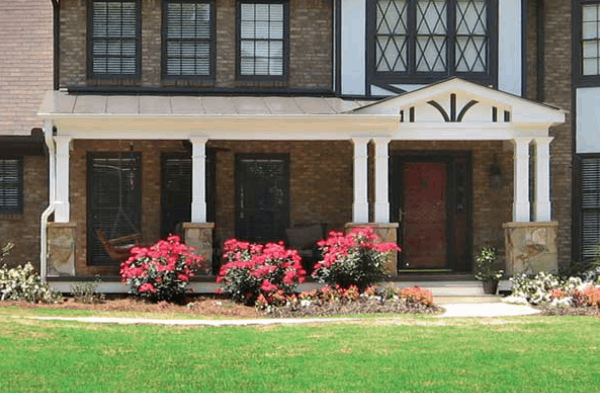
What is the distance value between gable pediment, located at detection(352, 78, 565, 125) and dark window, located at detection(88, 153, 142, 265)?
449 cm

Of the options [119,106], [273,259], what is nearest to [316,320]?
[273,259]

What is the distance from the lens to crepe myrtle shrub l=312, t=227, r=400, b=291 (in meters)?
16.7

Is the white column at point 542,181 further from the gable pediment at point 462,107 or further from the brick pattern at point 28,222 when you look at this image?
the brick pattern at point 28,222

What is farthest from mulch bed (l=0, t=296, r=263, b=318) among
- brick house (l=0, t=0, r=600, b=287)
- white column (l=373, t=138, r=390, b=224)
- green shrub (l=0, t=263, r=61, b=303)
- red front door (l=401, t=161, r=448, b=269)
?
red front door (l=401, t=161, r=448, b=269)

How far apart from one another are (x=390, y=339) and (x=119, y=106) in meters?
8.01

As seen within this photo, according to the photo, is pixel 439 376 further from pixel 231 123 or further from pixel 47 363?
pixel 231 123

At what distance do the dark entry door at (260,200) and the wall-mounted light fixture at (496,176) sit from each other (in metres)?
3.85

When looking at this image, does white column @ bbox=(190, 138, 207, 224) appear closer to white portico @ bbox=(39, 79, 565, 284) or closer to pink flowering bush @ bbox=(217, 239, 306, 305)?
white portico @ bbox=(39, 79, 565, 284)

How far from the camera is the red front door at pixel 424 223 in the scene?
2002 cm

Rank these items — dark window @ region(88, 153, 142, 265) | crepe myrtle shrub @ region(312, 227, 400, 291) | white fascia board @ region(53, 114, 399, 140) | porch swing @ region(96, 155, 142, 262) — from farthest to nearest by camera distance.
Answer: dark window @ region(88, 153, 142, 265)
porch swing @ region(96, 155, 142, 262)
white fascia board @ region(53, 114, 399, 140)
crepe myrtle shrub @ region(312, 227, 400, 291)

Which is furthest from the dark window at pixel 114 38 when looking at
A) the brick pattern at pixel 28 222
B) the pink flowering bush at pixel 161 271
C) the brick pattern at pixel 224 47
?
the pink flowering bush at pixel 161 271

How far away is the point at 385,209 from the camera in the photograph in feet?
58.8

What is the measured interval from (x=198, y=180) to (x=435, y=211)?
485cm

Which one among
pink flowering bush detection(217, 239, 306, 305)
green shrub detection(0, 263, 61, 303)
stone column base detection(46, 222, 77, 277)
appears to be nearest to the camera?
pink flowering bush detection(217, 239, 306, 305)
